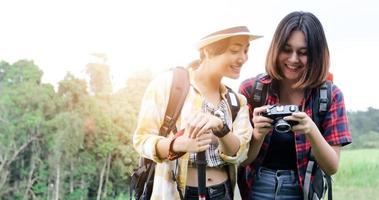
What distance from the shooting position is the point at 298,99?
1.67 m

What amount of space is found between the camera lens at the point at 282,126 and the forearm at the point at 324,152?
66 millimetres

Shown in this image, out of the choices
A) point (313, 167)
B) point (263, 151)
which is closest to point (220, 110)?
point (263, 151)

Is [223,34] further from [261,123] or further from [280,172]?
[280,172]

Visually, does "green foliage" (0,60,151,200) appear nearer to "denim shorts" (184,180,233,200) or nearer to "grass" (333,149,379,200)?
"grass" (333,149,379,200)

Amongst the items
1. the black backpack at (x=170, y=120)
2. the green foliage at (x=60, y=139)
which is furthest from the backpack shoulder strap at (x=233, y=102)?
the green foliage at (x=60, y=139)

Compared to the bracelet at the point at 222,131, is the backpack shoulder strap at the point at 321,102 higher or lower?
higher

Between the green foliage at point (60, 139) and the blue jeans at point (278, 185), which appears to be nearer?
the blue jeans at point (278, 185)

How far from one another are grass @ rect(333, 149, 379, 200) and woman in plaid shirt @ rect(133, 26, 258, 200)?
3185 mm

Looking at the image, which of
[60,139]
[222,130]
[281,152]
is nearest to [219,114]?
[222,130]

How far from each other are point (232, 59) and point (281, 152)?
0.36 meters

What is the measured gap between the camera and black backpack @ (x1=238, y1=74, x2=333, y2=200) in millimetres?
1599

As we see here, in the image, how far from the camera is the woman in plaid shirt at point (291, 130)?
158 cm

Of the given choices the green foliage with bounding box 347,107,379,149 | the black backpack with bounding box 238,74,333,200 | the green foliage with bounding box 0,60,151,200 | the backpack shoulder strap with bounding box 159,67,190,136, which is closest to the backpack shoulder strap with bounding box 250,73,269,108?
the black backpack with bounding box 238,74,333,200

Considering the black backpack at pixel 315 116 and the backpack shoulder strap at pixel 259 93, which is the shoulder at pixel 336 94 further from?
the backpack shoulder strap at pixel 259 93
